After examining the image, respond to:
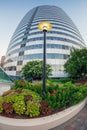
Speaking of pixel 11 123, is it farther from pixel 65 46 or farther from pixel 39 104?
pixel 65 46

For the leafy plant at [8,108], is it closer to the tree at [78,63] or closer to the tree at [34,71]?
the tree at [78,63]

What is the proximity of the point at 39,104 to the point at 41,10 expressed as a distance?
75545 millimetres

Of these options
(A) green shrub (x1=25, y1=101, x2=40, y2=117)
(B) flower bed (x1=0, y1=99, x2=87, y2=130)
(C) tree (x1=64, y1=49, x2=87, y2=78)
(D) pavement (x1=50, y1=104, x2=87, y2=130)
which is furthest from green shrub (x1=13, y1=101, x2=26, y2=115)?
(C) tree (x1=64, y1=49, x2=87, y2=78)

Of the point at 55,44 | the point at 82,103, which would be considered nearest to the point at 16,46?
the point at 55,44

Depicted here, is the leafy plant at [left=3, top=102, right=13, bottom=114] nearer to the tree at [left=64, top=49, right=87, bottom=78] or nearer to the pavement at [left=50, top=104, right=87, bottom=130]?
the pavement at [left=50, top=104, right=87, bottom=130]

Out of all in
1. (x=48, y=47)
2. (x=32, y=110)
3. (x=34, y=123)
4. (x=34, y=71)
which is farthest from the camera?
(x=48, y=47)

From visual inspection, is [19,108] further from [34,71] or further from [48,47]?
[48,47]

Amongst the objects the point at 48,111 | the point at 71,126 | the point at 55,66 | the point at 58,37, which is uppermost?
the point at 58,37

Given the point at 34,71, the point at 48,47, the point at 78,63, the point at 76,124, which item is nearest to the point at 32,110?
the point at 76,124

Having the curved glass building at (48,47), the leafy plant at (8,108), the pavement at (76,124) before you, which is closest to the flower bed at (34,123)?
the pavement at (76,124)

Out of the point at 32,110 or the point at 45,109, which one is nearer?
the point at 32,110

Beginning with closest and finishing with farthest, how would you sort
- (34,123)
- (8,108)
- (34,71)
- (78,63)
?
1. (34,123)
2. (8,108)
3. (78,63)
4. (34,71)

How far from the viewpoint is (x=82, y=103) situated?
24.7ft

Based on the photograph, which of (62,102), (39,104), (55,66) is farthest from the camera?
(55,66)
